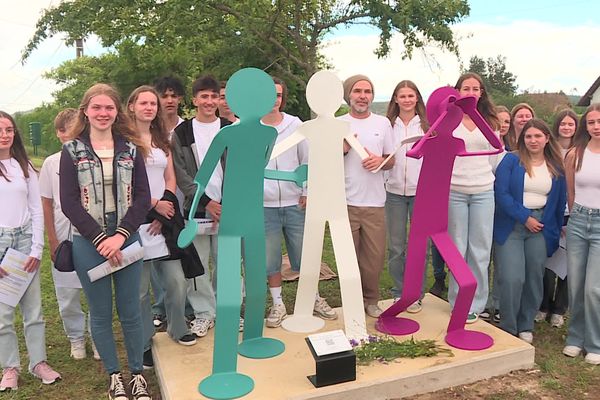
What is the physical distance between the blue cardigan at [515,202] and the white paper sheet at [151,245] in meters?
2.50

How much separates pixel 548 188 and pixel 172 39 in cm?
498

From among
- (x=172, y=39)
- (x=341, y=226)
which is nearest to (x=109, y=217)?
(x=341, y=226)

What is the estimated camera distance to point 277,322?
4.05 meters

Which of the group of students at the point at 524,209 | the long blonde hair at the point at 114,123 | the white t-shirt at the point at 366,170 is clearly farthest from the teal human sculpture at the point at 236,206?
the group of students at the point at 524,209

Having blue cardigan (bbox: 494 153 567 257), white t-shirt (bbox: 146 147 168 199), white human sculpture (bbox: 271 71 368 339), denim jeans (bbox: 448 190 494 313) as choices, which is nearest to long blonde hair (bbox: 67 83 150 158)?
white t-shirt (bbox: 146 147 168 199)

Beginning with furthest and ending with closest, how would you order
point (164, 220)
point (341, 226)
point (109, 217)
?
point (341, 226) → point (164, 220) → point (109, 217)

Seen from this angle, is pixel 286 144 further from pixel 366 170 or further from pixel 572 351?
pixel 572 351

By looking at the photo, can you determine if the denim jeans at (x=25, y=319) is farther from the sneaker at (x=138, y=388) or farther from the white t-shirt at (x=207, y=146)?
the white t-shirt at (x=207, y=146)

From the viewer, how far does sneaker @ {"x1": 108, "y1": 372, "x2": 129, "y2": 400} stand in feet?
10.5

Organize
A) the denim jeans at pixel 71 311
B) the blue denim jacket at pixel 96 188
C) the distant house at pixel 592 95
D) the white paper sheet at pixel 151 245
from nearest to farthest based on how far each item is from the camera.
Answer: the blue denim jacket at pixel 96 188 → the white paper sheet at pixel 151 245 → the denim jeans at pixel 71 311 → the distant house at pixel 592 95

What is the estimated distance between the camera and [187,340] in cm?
375

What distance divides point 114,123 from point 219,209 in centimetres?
93

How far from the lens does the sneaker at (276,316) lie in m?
4.04

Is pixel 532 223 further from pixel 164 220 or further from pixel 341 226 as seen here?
pixel 164 220
